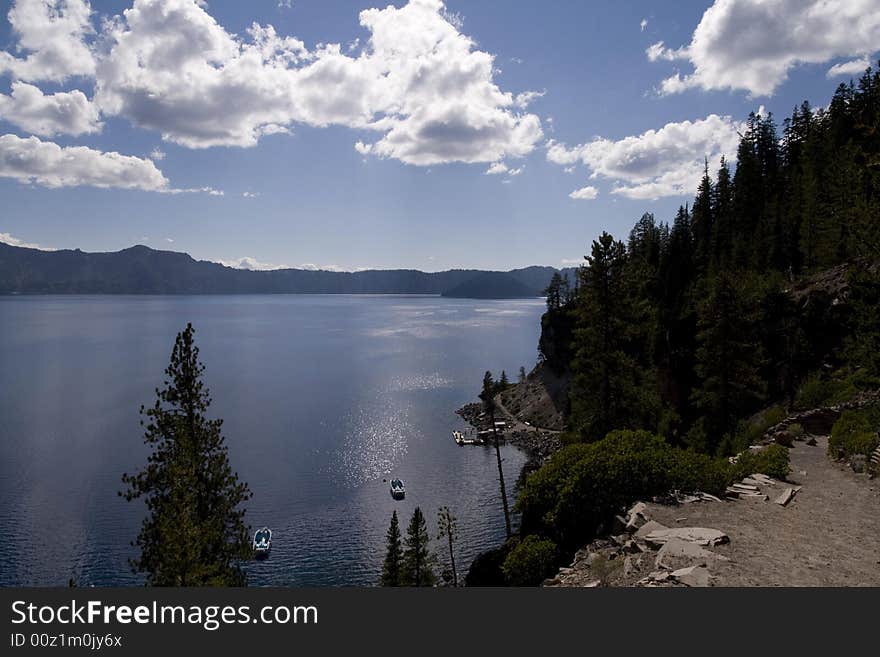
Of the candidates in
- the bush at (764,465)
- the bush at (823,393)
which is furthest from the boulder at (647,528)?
the bush at (823,393)

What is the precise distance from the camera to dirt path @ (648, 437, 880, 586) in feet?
35.4

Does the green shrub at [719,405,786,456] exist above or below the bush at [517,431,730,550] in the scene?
below

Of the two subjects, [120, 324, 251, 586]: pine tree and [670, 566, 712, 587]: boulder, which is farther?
[120, 324, 251, 586]: pine tree

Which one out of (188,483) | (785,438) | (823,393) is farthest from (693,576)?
(823,393)

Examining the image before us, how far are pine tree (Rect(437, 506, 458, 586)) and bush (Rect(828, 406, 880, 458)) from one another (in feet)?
88.1

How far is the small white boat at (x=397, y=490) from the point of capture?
5791cm

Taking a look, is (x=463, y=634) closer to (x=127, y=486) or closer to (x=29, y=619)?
(x=29, y=619)

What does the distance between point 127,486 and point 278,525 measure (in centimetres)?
2197

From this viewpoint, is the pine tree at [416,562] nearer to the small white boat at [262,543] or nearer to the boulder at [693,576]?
the small white boat at [262,543]

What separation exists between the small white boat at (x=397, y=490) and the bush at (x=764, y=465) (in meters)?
43.6

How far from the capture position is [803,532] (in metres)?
13.5

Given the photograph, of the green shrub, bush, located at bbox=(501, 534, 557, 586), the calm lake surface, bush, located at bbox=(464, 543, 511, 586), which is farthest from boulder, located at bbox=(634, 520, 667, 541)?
the calm lake surface

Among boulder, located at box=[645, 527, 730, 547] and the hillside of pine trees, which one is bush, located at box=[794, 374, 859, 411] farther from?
boulder, located at box=[645, 527, 730, 547]

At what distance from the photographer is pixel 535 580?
48.3 ft
